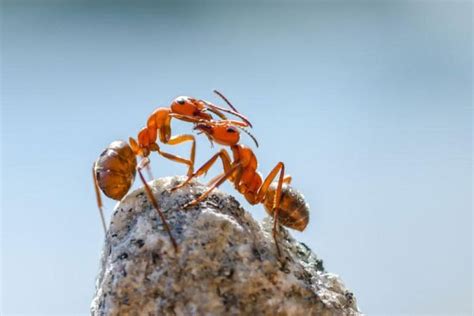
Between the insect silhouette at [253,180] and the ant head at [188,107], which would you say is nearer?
the insect silhouette at [253,180]

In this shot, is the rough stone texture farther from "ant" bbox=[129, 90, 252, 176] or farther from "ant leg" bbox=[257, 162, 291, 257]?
"ant" bbox=[129, 90, 252, 176]

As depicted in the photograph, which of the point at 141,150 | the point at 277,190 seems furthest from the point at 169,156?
the point at 277,190

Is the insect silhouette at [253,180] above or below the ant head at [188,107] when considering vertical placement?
below

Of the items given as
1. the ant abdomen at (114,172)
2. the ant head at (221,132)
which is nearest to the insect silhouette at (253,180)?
the ant head at (221,132)

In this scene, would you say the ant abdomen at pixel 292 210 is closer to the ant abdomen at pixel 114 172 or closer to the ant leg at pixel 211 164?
the ant leg at pixel 211 164

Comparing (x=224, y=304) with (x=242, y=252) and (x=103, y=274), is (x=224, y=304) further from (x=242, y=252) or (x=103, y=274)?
(x=103, y=274)

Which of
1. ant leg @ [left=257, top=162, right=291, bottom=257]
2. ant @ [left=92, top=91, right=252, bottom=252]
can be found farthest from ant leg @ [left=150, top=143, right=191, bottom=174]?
ant leg @ [left=257, top=162, right=291, bottom=257]
